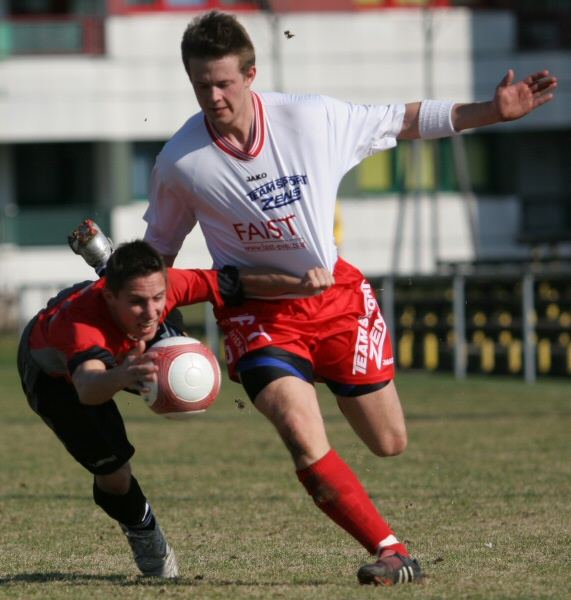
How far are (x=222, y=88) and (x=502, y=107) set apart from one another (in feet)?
3.97

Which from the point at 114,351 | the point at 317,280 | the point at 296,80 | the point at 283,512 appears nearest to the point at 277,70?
the point at 296,80

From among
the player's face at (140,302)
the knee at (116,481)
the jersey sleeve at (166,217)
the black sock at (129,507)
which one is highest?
the jersey sleeve at (166,217)

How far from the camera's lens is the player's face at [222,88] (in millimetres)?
6398

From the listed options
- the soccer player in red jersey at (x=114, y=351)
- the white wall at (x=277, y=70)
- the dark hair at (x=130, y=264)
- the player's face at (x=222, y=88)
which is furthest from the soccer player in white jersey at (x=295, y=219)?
the white wall at (x=277, y=70)

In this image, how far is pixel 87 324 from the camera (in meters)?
6.30

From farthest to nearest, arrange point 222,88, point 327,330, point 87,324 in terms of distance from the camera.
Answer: point 327,330
point 222,88
point 87,324

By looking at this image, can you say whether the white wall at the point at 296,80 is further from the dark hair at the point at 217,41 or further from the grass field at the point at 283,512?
the dark hair at the point at 217,41

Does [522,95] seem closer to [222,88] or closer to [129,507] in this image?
[222,88]

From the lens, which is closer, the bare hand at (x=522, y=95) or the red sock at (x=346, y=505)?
the red sock at (x=346, y=505)

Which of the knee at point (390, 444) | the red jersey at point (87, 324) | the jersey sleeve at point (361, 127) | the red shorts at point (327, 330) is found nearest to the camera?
the red jersey at point (87, 324)

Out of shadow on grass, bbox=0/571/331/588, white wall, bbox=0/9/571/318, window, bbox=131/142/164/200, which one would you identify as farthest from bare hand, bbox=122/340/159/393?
window, bbox=131/142/164/200

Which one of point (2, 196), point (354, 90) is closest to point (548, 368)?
point (354, 90)

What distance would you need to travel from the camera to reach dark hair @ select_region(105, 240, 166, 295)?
241 inches

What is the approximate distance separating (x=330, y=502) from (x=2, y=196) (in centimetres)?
3013
